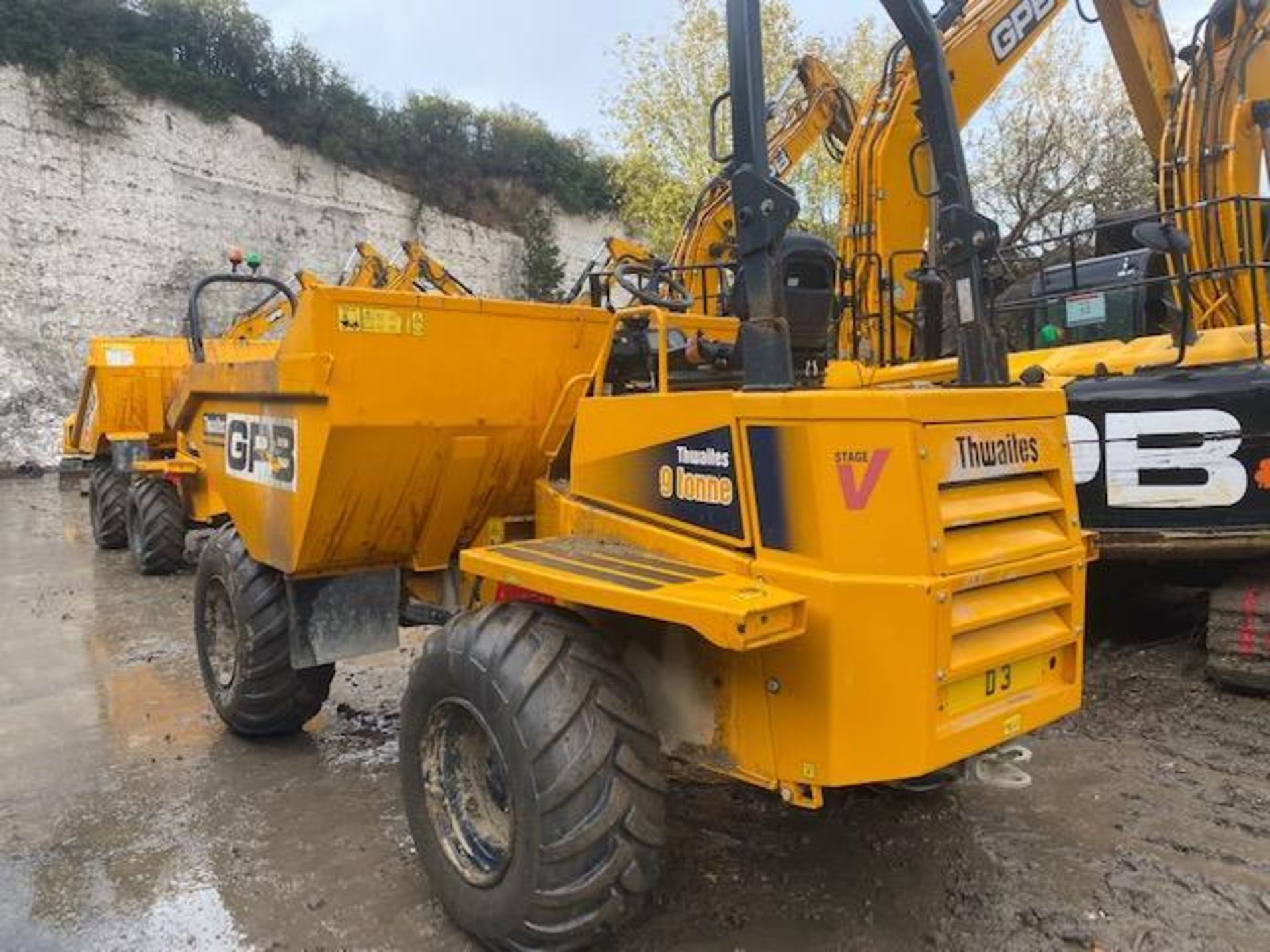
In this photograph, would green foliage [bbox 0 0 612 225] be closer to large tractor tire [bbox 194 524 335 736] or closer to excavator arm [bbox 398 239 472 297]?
excavator arm [bbox 398 239 472 297]

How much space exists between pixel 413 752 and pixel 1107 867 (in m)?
2.27

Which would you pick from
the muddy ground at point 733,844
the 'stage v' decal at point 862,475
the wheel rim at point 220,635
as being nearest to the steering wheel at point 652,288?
the 'stage v' decal at point 862,475

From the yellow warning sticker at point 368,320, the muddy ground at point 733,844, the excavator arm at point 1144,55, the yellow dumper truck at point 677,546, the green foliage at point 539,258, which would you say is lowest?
the muddy ground at point 733,844

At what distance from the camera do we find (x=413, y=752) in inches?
129

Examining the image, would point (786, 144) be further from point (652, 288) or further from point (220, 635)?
point (220, 635)

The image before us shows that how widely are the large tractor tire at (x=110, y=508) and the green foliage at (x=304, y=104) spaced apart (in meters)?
15.3

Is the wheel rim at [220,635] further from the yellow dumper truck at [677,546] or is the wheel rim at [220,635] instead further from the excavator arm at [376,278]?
the excavator arm at [376,278]

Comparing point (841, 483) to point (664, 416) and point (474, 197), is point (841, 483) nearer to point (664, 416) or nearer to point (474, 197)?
point (664, 416)

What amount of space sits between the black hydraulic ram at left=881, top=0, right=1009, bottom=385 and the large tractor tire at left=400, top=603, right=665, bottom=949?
1.52 metres

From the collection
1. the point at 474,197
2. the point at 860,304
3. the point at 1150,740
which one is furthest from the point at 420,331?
the point at 474,197

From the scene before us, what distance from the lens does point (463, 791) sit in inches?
126

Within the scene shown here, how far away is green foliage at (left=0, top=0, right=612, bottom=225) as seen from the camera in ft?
76.3

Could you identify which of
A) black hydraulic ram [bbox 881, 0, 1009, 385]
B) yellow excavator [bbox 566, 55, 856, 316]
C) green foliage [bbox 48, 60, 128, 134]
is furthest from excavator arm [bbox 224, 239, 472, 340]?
green foliage [bbox 48, 60, 128, 134]

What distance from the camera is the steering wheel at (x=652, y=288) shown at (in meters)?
3.66
